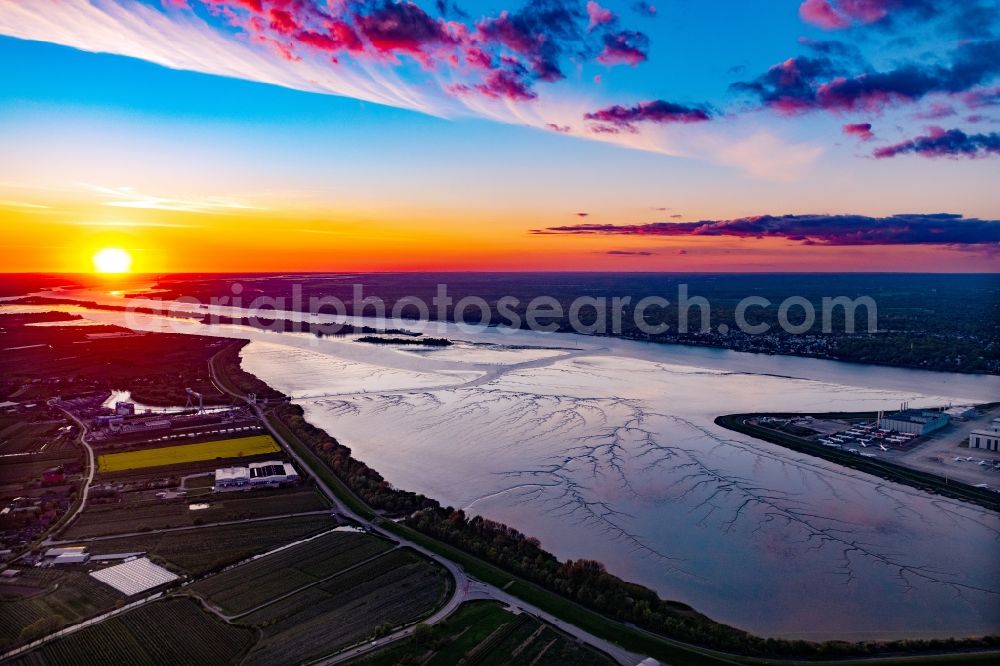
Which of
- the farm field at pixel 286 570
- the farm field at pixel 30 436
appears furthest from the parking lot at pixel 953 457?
the farm field at pixel 30 436

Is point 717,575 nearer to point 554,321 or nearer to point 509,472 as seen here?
point 509,472

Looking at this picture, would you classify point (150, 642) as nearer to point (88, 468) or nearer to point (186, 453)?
point (88, 468)

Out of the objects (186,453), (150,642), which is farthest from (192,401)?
(150,642)

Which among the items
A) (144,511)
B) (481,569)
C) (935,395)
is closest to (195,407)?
(144,511)

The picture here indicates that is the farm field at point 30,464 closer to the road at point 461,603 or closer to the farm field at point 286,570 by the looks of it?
the farm field at point 286,570

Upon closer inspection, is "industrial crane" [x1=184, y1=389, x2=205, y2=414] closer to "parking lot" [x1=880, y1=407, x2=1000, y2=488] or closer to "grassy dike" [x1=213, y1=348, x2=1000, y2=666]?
"grassy dike" [x1=213, y1=348, x2=1000, y2=666]
